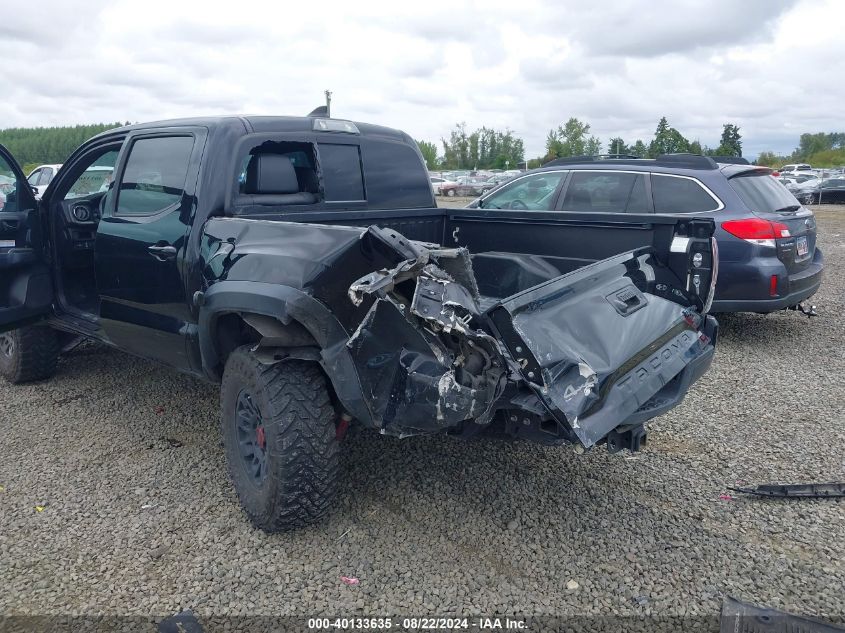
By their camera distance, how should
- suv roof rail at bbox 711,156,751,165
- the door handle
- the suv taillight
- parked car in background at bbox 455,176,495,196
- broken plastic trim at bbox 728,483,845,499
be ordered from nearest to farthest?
broken plastic trim at bbox 728,483,845,499 → the door handle → the suv taillight → suv roof rail at bbox 711,156,751,165 → parked car in background at bbox 455,176,495,196

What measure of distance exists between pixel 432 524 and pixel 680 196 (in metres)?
4.41

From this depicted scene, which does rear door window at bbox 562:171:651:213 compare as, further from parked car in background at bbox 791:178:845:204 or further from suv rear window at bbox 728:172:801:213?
parked car in background at bbox 791:178:845:204

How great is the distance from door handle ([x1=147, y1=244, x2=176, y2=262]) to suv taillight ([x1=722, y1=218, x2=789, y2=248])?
4.75 m

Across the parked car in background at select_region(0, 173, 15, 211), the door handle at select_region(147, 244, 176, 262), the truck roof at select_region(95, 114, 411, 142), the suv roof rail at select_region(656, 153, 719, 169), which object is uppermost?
the truck roof at select_region(95, 114, 411, 142)

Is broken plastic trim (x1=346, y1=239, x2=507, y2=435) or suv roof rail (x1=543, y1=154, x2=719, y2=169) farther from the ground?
suv roof rail (x1=543, y1=154, x2=719, y2=169)

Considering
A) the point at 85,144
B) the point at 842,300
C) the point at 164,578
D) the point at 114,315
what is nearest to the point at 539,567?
the point at 164,578

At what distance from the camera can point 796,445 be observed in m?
4.20

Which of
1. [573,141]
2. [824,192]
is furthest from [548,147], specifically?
[824,192]

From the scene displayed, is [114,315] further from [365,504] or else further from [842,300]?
[842,300]

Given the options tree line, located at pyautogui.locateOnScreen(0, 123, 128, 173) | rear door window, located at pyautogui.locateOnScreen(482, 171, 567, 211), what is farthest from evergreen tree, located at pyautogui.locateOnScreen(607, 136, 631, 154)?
tree line, located at pyautogui.locateOnScreen(0, 123, 128, 173)

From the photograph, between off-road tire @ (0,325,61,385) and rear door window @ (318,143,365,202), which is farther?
off-road tire @ (0,325,61,385)

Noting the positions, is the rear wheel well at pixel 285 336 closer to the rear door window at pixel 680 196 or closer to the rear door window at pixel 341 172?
the rear door window at pixel 341 172

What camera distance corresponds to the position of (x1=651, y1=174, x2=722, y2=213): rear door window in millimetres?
6176

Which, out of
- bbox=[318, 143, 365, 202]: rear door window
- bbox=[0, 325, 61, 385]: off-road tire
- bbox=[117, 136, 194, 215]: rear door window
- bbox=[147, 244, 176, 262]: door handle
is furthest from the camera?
bbox=[0, 325, 61, 385]: off-road tire
